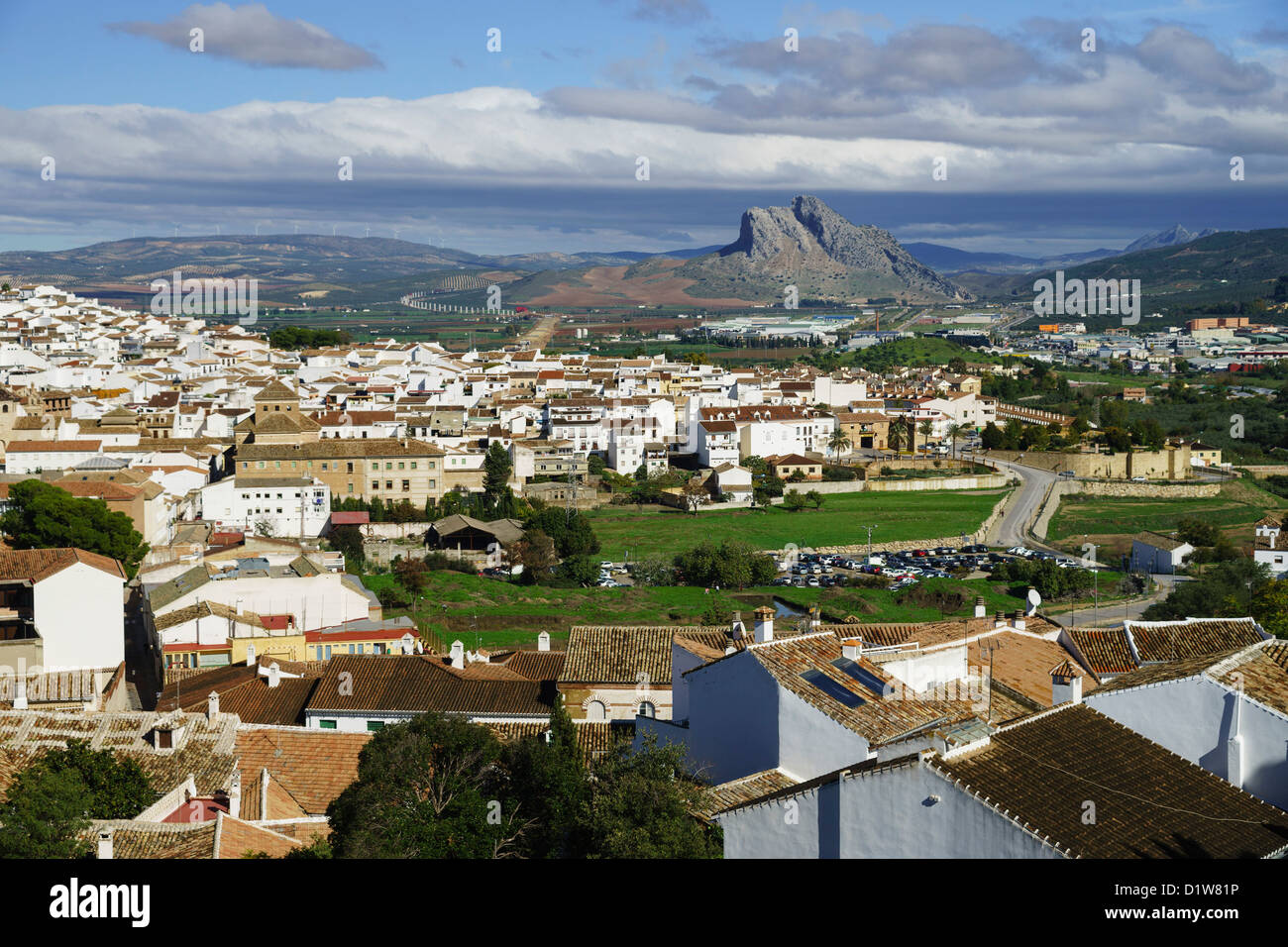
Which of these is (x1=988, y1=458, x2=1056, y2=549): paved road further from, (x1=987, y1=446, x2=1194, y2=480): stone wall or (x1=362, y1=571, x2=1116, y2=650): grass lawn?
(x1=362, y1=571, x2=1116, y2=650): grass lawn

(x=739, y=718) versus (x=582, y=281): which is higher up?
(x=582, y=281)

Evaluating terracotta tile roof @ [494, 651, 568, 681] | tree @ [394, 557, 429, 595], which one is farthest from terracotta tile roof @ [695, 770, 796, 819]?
tree @ [394, 557, 429, 595]

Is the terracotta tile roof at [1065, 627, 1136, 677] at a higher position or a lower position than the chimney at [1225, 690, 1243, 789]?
lower

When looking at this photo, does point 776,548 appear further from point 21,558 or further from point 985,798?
point 985,798

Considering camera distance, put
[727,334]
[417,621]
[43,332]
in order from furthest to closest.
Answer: [727,334] → [43,332] → [417,621]

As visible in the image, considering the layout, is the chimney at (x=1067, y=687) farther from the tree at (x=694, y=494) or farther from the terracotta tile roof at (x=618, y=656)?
the tree at (x=694, y=494)

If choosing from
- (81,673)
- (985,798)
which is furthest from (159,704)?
(985,798)

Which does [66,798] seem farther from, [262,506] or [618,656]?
[262,506]

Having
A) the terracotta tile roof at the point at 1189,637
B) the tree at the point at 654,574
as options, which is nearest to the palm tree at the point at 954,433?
the tree at the point at 654,574
